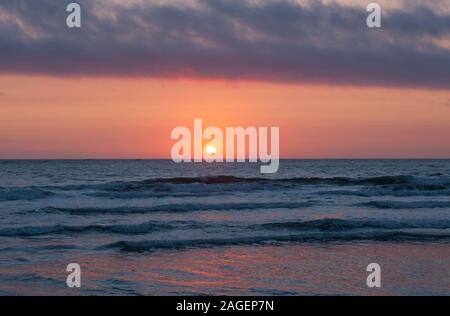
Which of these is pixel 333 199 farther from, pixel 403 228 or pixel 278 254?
pixel 278 254

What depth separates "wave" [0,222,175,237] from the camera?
16.7m

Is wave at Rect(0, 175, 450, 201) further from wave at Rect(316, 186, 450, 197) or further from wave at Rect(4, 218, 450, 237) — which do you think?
wave at Rect(4, 218, 450, 237)

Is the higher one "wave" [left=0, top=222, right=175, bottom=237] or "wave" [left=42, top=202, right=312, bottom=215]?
"wave" [left=42, top=202, right=312, bottom=215]

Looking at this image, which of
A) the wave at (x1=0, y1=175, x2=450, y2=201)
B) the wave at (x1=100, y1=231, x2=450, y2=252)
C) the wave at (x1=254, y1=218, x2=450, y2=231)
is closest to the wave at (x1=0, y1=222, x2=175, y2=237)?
the wave at (x1=100, y1=231, x2=450, y2=252)

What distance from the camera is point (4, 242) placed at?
1517 centimetres

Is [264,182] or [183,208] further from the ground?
[264,182]

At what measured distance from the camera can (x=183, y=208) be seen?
80.4 ft

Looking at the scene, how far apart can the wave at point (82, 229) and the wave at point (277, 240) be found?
2.47 metres

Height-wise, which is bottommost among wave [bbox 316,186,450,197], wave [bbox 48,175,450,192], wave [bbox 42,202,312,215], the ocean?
the ocean

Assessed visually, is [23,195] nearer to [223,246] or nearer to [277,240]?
[223,246]

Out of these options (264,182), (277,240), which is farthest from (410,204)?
(264,182)

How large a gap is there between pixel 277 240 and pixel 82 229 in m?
5.92

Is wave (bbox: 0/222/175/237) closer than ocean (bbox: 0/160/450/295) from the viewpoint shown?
No

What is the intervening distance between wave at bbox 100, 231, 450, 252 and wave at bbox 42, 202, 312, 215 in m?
7.95
